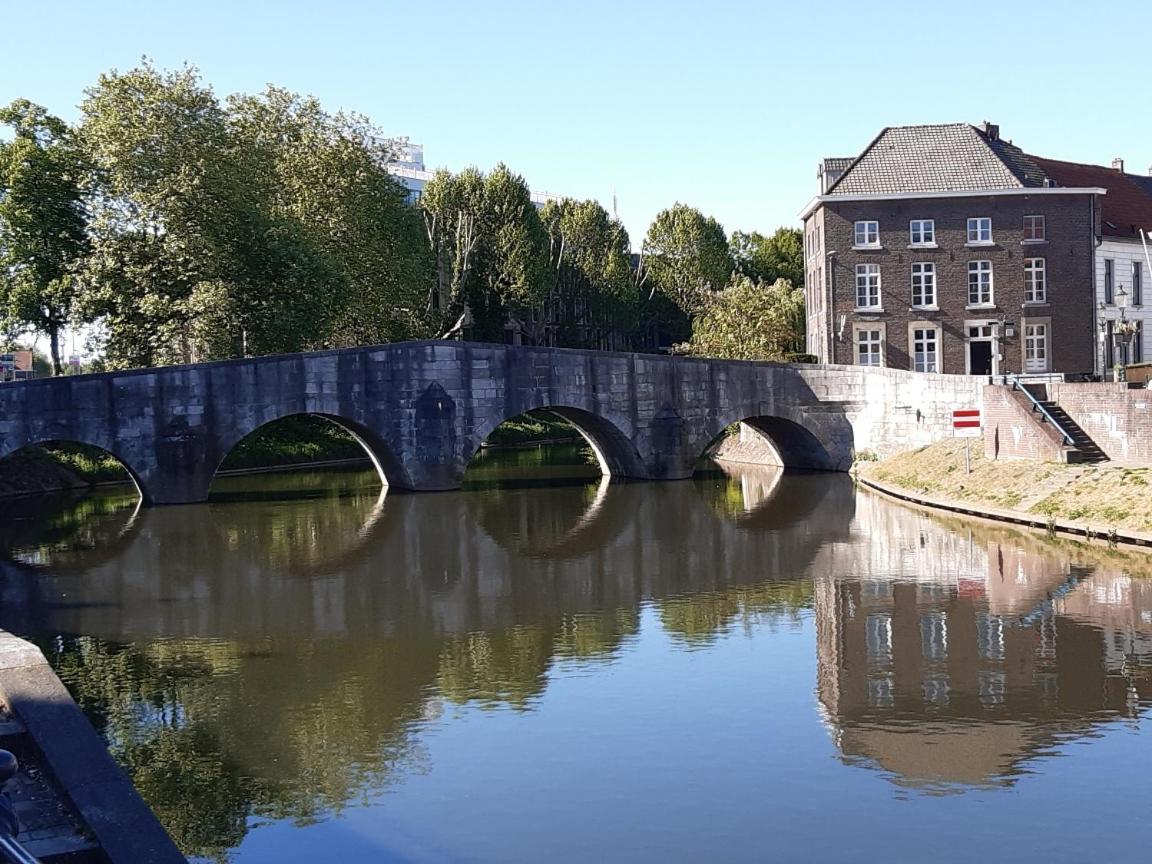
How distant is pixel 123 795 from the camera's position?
10125mm

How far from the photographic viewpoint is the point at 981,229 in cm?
4712

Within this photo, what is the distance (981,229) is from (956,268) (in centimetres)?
162

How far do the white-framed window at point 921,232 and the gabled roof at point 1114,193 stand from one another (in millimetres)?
6429

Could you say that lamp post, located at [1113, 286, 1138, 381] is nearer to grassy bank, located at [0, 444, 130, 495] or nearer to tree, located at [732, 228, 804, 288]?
grassy bank, located at [0, 444, 130, 495]

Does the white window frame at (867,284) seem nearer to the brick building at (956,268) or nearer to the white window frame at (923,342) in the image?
the brick building at (956,268)

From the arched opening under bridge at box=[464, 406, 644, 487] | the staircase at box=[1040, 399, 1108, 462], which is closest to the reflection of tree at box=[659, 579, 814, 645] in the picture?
the staircase at box=[1040, 399, 1108, 462]

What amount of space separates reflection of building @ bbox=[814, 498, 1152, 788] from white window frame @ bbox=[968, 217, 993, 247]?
2377 cm

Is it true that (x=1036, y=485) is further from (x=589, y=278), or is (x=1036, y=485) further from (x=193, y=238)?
(x=589, y=278)

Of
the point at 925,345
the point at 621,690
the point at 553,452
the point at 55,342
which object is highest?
the point at 55,342

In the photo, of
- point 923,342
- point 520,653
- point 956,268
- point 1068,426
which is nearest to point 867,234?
point 956,268

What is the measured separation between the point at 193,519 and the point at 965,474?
20208 mm

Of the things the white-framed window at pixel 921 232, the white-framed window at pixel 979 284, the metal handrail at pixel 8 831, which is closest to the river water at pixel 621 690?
the metal handrail at pixel 8 831

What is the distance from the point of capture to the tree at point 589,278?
7925 centimetres

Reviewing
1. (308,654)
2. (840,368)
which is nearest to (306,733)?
(308,654)
